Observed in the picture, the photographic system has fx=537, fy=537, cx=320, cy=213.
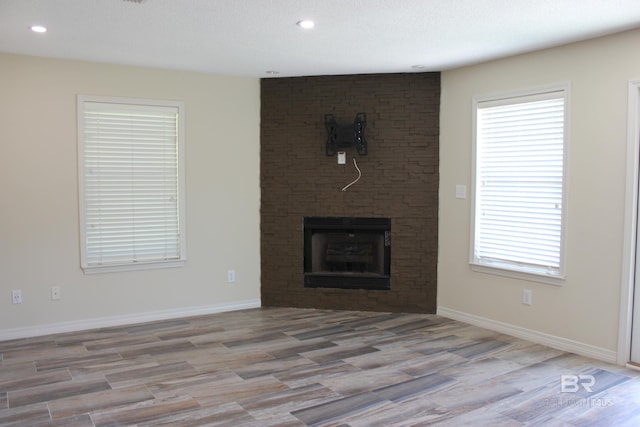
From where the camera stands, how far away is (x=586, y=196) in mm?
4055

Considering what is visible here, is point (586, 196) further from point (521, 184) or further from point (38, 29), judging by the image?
point (38, 29)

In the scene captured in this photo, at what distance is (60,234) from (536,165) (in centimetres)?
408

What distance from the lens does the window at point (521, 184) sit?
4.26 metres

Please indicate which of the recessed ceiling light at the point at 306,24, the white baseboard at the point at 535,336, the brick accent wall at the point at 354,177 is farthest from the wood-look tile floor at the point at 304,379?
the recessed ceiling light at the point at 306,24

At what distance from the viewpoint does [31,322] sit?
4.57 m

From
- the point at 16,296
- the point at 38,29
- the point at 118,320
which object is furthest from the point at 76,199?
the point at 38,29

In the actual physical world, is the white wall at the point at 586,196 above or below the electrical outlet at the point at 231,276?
above

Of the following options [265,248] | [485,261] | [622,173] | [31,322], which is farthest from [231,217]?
[622,173]

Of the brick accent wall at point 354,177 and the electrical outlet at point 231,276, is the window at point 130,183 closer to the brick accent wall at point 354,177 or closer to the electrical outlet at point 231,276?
the electrical outlet at point 231,276

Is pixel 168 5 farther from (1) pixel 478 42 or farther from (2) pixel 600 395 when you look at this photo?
(2) pixel 600 395

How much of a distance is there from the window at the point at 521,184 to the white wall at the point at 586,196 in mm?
100

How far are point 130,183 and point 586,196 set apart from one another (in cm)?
388

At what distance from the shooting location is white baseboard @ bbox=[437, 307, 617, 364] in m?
3.99

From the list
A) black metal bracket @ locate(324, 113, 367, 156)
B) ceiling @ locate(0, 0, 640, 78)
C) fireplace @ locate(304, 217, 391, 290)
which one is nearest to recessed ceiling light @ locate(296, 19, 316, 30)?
ceiling @ locate(0, 0, 640, 78)
